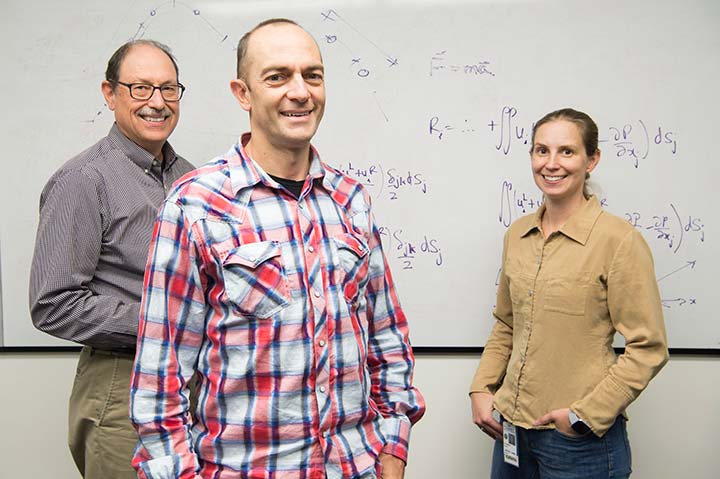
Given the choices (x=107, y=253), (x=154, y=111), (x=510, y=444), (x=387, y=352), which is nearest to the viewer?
(x=387, y=352)

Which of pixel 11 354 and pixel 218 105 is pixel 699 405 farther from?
pixel 11 354

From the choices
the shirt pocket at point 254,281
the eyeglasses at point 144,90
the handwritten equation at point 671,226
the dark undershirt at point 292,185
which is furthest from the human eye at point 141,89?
the handwritten equation at point 671,226

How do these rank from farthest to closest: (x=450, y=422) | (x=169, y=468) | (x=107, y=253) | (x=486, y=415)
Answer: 1. (x=450, y=422)
2. (x=486, y=415)
3. (x=107, y=253)
4. (x=169, y=468)

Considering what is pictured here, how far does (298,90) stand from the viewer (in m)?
1.18

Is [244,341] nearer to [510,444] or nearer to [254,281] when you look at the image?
[254,281]

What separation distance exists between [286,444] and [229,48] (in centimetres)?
A: 155

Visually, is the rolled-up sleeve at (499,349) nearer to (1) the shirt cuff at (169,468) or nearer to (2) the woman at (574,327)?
(2) the woman at (574,327)

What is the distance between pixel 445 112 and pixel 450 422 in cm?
108

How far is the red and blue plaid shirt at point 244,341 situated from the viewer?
44.5 inches

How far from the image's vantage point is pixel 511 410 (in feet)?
5.97

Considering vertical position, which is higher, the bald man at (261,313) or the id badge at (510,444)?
the bald man at (261,313)

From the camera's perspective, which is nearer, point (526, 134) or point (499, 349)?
point (499, 349)

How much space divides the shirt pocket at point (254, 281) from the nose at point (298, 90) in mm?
264

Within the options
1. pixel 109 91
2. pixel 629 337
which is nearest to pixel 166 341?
pixel 109 91
